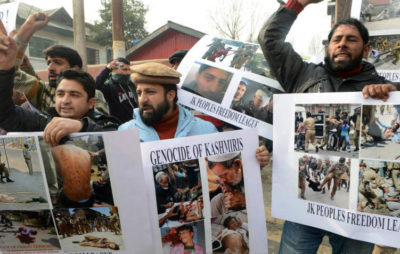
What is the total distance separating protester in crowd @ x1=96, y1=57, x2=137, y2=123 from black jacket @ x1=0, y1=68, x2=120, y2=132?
1.04 metres

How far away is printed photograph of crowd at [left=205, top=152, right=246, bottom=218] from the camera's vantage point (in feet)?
3.88

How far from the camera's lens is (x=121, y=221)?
1.04m

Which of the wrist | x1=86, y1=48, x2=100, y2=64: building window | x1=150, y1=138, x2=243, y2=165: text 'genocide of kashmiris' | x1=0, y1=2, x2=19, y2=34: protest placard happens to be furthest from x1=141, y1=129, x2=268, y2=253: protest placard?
x1=86, y1=48, x2=100, y2=64: building window

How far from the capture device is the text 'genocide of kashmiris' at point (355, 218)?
1.14 m

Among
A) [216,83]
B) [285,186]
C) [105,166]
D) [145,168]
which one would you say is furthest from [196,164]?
[216,83]

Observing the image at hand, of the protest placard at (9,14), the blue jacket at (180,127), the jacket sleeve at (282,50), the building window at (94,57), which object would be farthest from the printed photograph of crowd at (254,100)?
the building window at (94,57)

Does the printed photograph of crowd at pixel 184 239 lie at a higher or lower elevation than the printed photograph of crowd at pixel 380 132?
lower

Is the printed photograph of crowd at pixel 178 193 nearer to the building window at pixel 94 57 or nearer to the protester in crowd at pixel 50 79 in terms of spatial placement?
the protester in crowd at pixel 50 79

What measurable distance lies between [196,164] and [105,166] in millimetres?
367

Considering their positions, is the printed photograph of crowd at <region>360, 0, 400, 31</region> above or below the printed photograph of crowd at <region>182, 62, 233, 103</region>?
above

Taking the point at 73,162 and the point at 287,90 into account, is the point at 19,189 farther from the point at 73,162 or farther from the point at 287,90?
the point at 287,90

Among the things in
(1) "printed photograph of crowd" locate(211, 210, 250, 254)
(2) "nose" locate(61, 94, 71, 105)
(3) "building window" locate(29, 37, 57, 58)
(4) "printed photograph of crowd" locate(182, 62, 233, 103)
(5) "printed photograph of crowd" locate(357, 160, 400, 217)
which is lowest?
(1) "printed photograph of crowd" locate(211, 210, 250, 254)

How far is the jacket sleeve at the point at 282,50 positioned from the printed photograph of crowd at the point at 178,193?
0.76 m

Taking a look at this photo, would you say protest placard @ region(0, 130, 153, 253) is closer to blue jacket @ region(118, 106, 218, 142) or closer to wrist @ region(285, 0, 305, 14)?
blue jacket @ region(118, 106, 218, 142)
